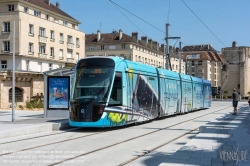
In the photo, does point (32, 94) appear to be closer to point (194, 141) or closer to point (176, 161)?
point (194, 141)

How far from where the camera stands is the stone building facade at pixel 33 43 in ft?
130

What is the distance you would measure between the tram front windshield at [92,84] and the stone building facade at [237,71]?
84.5m

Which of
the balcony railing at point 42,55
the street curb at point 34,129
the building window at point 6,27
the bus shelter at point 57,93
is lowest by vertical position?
the street curb at point 34,129

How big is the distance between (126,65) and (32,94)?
85.2 ft

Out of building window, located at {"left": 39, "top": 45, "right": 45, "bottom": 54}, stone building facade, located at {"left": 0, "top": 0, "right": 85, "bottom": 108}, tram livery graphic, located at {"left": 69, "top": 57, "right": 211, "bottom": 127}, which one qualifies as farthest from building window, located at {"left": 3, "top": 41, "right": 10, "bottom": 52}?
tram livery graphic, located at {"left": 69, "top": 57, "right": 211, "bottom": 127}

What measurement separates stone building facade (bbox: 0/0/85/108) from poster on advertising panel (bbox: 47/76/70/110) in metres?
18.1

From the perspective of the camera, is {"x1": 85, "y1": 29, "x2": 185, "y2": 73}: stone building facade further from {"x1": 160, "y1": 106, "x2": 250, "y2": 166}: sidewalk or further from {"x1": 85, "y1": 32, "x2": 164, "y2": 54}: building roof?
{"x1": 160, "y1": 106, "x2": 250, "y2": 166}: sidewalk

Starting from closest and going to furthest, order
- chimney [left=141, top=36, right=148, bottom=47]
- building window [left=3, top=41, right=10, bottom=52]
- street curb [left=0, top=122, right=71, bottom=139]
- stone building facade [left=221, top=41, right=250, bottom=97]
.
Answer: street curb [left=0, top=122, right=71, bottom=139], building window [left=3, top=41, right=10, bottom=52], chimney [left=141, top=36, right=148, bottom=47], stone building facade [left=221, top=41, right=250, bottom=97]

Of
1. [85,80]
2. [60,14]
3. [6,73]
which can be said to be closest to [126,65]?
[85,80]

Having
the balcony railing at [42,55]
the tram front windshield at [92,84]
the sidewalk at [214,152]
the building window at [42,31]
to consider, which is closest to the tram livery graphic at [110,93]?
the tram front windshield at [92,84]

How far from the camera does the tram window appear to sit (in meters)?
14.7

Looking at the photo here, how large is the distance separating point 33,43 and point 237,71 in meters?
63.5

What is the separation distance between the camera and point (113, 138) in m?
12.7

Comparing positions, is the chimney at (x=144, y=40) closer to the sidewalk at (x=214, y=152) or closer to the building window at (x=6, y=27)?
the building window at (x=6, y=27)
